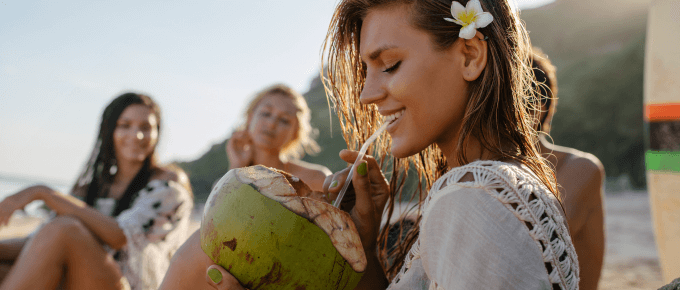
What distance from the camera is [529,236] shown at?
859mm

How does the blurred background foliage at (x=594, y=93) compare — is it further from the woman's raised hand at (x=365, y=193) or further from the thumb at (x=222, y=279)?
the thumb at (x=222, y=279)

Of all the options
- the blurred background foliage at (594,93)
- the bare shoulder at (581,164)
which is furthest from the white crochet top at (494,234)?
the blurred background foliage at (594,93)

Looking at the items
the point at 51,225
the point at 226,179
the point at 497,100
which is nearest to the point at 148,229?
the point at 51,225

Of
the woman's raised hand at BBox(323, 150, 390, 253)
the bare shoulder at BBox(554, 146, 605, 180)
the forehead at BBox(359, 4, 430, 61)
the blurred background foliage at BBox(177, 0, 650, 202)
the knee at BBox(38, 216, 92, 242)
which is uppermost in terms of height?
the forehead at BBox(359, 4, 430, 61)

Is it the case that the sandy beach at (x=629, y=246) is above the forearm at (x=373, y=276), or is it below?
below

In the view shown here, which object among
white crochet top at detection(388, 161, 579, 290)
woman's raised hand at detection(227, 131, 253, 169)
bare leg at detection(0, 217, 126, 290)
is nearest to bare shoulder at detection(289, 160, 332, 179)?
woman's raised hand at detection(227, 131, 253, 169)

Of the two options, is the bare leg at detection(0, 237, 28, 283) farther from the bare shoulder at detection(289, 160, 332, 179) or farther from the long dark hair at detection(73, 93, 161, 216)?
the bare shoulder at detection(289, 160, 332, 179)

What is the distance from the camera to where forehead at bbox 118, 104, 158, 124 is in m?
3.50

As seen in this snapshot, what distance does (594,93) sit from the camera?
21625 mm

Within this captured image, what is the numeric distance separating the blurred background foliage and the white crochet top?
9481mm

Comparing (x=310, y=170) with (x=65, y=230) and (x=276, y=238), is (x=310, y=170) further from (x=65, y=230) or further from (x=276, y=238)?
(x=276, y=238)

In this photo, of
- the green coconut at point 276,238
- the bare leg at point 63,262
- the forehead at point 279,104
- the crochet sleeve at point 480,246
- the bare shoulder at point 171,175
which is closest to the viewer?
the crochet sleeve at point 480,246

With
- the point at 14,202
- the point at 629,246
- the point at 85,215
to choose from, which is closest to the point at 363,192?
the point at 85,215

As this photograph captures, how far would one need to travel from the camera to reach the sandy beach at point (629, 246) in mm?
5293
